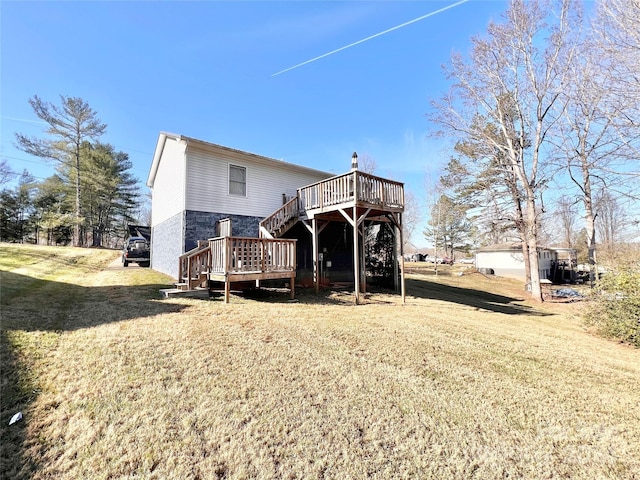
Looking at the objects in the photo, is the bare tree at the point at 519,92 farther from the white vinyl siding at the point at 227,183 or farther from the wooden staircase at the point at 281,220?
the wooden staircase at the point at 281,220

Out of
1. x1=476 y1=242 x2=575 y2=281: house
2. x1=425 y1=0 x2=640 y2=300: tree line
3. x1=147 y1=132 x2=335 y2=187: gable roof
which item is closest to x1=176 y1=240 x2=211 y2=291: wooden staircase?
x1=147 y1=132 x2=335 y2=187: gable roof

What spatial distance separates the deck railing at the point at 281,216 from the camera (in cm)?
1100

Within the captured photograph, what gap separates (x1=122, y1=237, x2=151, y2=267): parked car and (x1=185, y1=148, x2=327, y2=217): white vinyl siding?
8298 millimetres

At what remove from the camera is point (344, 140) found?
82.4 feet

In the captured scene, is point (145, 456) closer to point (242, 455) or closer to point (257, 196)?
point (242, 455)

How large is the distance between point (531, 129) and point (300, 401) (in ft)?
59.7

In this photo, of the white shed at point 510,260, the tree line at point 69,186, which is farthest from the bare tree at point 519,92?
the tree line at point 69,186

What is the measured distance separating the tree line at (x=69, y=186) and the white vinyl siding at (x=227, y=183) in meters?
20.1

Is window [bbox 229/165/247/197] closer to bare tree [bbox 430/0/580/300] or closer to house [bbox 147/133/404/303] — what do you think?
house [bbox 147/133/404/303]

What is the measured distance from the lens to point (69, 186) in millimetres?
25375

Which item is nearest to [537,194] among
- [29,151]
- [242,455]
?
[242,455]

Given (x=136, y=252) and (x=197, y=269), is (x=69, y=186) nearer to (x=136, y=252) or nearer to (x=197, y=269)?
(x=136, y=252)

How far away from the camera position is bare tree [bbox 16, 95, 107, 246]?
22.8 m

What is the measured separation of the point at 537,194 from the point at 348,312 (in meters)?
14.3
